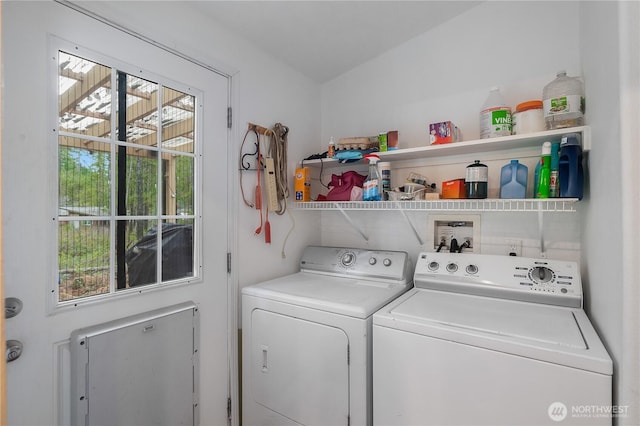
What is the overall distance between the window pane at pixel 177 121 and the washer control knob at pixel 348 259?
3.87 feet

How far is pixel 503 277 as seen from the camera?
1.59 meters

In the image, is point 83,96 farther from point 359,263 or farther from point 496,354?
point 496,354

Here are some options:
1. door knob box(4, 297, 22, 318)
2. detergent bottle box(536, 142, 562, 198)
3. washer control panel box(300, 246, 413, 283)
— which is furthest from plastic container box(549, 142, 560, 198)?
door knob box(4, 297, 22, 318)

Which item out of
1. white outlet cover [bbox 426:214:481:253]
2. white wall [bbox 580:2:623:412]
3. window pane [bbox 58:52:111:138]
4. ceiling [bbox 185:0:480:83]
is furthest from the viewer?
white outlet cover [bbox 426:214:481:253]

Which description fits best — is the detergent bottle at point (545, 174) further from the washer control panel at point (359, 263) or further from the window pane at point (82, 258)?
the window pane at point (82, 258)

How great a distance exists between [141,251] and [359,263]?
128 cm

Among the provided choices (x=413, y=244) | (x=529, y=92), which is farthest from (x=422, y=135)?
(x=413, y=244)

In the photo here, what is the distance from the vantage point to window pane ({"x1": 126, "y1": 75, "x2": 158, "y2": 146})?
55.8 inches

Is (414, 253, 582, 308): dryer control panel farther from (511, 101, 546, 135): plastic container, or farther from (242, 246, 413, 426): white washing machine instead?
(511, 101, 546, 135): plastic container

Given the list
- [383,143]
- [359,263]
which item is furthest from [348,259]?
[383,143]

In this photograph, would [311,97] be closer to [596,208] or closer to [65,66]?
[65,66]

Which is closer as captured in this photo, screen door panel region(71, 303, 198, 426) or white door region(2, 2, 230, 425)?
white door region(2, 2, 230, 425)

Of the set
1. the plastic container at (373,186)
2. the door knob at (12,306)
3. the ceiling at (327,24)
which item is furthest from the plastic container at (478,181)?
the door knob at (12,306)

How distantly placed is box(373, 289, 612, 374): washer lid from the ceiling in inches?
67.0
